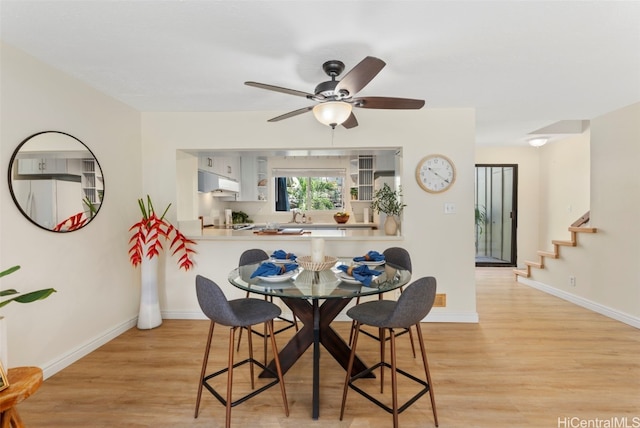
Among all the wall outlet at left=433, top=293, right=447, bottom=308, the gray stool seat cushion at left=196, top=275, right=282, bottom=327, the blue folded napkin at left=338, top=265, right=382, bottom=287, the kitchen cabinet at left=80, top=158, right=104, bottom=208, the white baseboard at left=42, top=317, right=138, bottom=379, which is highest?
the kitchen cabinet at left=80, top=158, right=104, bottom=208

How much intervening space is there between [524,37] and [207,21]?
75.5 inches

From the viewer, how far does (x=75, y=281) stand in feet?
8.41

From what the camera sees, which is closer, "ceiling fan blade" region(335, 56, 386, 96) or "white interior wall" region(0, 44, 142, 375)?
"ceiling fan blade" region(335, 56, 386, 96)

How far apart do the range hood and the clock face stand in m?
3.02

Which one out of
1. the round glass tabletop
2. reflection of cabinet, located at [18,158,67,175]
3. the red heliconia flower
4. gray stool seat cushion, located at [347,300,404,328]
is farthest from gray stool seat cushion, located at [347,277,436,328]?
reflection of cabinet, located at [18,158,67,175]

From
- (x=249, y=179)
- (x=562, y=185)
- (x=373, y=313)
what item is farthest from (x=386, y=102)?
(x=562, y=185)

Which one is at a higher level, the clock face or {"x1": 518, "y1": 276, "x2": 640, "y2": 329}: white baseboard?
the clock face

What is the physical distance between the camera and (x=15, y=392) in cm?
128

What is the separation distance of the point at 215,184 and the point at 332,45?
3426mm

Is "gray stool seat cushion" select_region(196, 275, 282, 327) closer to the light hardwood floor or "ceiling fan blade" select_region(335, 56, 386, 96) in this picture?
the light hardwood floor

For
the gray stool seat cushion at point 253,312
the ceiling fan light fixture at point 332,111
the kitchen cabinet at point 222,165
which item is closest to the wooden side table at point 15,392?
the gray stool seat cushion at point 253,312

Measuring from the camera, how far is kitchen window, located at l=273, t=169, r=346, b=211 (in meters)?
6.72

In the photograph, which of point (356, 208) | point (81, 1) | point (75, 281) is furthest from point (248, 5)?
point (356, 208)

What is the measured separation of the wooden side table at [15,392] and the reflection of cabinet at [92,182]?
5.28 ft
